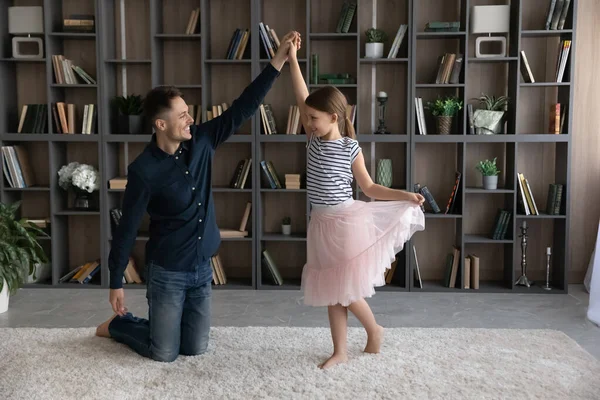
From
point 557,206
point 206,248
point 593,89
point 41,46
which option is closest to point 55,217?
point 41,46

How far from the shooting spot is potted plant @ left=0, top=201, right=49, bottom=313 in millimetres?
4312

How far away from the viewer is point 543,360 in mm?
3387

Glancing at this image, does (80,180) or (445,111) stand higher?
(445,111)

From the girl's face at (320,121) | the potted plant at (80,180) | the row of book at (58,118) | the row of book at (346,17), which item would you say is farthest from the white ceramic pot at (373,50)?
the potted plant at (80,180)

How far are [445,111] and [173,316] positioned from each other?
2546 mm

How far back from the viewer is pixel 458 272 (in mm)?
5129

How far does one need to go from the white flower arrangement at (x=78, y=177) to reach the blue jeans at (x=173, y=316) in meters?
1.80

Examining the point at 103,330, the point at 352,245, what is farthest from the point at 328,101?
the point at 103,330

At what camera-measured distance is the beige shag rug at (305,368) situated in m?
2.98

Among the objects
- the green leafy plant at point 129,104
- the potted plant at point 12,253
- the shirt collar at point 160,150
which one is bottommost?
the potted plant at point 12,253

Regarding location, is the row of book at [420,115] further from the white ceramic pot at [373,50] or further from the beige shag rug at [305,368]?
the beige shag rug at [305,368]

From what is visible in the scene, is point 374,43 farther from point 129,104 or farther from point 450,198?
point 129,104

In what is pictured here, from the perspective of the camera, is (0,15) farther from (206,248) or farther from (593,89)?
(593,89)

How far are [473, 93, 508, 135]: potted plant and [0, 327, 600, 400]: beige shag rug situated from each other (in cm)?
164
